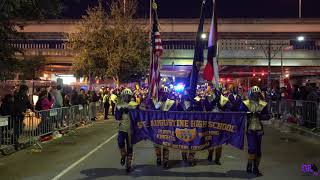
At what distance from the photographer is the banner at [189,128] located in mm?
11023

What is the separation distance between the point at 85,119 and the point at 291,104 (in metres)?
9.85

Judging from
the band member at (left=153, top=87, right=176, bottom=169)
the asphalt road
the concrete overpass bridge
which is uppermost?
the concrete overpass bridge

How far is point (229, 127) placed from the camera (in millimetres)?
11055

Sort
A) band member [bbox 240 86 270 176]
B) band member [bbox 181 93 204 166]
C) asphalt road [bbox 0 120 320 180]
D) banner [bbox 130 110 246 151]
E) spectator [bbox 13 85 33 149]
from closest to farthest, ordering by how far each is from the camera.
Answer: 1. band member [bbox 240 86 270 176]
2. asphalt road [bbox 0 120 320 180]
3. banner [bbox 130 110 246 151]
4. band member [bbox 181 93 204 166]
5. spectator [bbox 13 85 33 149]

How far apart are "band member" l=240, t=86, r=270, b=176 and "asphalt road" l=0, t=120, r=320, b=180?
1.32 ft

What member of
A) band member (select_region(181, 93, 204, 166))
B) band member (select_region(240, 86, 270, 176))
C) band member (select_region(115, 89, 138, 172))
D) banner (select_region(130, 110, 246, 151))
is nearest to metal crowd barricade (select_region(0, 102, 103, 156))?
band member (select_region(115, 89, 138, 172))

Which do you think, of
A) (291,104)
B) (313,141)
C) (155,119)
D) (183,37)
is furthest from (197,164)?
(183,37)

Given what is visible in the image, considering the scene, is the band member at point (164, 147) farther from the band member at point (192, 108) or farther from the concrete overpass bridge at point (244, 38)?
the concrete overpass bridge at point (244, 38)

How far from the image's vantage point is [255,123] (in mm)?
10672

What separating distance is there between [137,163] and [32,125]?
5085 mm

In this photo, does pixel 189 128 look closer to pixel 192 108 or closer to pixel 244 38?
pixel 192 108

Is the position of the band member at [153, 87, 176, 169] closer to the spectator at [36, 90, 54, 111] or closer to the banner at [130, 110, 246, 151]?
the banner at [130, 110, 246, 151]

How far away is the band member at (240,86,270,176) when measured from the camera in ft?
34.9

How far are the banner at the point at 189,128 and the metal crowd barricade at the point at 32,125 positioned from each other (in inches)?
183
